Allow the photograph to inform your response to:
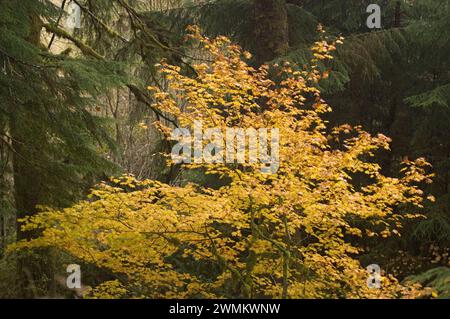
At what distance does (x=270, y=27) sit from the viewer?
A: 9.12m

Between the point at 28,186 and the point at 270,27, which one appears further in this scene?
the point at 270,27

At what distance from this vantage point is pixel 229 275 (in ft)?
24.3

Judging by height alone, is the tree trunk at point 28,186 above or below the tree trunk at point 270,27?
below

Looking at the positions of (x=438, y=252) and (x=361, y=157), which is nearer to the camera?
(x=438, y=252)

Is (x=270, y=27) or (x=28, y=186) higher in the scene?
(x=270, y=27)

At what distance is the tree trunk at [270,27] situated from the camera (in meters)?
9.11

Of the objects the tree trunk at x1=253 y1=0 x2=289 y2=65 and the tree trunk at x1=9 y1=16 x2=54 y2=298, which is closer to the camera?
the tree trunk at x1=9 y1=16 x2=54 y2=298

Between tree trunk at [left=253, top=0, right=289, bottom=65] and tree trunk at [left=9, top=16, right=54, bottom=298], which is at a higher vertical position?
tree trunk at [left=253, top=0, right=289, bottom=65]

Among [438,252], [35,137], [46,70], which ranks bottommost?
[438,252]

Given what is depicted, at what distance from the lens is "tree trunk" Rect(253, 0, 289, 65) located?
9109 mm

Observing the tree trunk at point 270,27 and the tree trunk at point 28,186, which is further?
the tree trunk at point 270,27
